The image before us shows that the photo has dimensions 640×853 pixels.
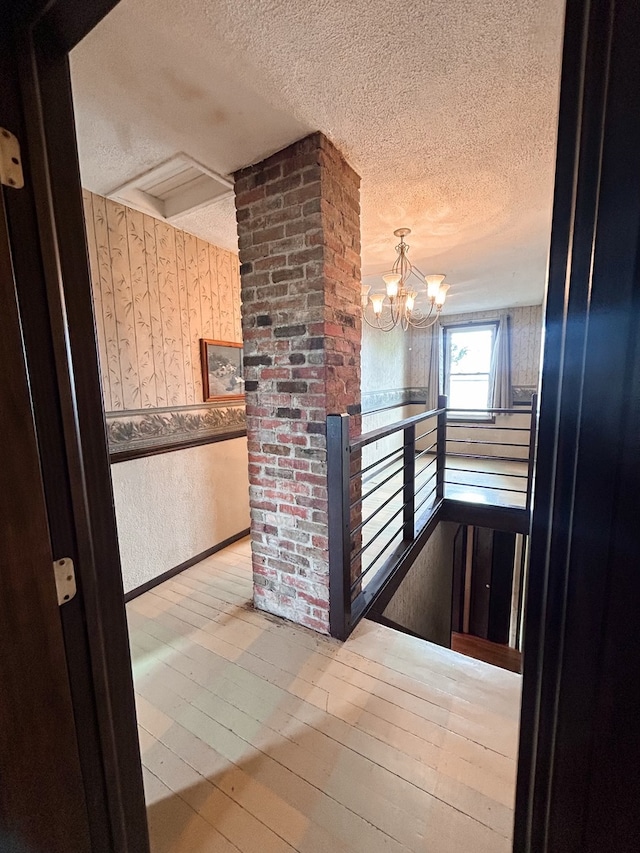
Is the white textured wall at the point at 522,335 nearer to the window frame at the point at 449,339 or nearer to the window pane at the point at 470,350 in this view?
the window frame at the point at 449,339

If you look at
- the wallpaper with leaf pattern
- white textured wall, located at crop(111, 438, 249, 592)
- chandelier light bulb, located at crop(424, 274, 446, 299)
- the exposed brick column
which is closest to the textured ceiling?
the exposed brick column

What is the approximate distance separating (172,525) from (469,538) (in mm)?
4568

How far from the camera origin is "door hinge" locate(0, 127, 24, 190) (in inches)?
23.7

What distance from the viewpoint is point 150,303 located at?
87.4 inches

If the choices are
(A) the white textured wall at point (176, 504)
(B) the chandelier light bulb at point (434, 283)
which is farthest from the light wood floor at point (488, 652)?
(B) the chandelier light bulb at point (434, 283)

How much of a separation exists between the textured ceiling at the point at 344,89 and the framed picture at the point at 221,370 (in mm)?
962

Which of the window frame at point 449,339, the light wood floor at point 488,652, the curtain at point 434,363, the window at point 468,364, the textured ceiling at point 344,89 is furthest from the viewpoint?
the curtain at point 434,363

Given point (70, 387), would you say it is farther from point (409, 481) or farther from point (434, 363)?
point (434, 363)

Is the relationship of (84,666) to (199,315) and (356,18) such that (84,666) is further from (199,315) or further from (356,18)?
(199,315)

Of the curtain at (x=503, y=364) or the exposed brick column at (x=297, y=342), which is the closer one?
the exposed brick column at (x=297, y=342)

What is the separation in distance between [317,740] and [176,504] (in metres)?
1.62

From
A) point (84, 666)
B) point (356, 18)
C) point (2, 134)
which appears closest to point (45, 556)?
point (84, 666)

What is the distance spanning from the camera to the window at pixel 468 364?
5.38 m

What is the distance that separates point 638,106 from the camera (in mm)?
379
